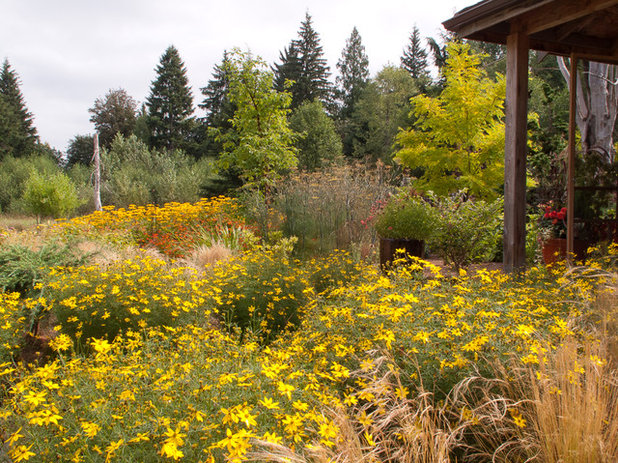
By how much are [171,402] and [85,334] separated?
1967 mm

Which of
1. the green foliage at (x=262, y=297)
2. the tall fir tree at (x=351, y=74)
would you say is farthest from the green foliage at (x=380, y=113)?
the green foliage at (x=262, y=297)

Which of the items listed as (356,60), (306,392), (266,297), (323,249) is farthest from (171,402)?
(356,60)

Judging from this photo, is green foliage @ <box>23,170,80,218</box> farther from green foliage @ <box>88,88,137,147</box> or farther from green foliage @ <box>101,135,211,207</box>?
green foliage @ <box>88,88,137,147</box>

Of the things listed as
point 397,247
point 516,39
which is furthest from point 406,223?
point 516,39

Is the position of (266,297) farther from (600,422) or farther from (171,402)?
(600,422)

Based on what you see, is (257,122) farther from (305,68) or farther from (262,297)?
(305,68)

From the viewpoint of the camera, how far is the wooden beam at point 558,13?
11.9 ft

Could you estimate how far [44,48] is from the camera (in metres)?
5.00

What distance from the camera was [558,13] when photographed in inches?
152

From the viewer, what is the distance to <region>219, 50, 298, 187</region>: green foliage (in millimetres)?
10375

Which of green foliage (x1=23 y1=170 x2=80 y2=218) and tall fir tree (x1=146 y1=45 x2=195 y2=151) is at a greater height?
tall fir tree (x1=146 y1=45 x2=195 y2=151)

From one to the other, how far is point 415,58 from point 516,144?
3110cm

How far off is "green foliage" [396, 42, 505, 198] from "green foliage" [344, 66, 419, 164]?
1407 centimetres

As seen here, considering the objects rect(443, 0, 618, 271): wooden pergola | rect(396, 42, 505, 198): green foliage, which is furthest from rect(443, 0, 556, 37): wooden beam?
rect(396, 42, 505, 198): green foliage
